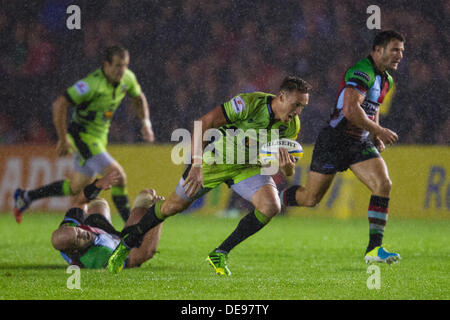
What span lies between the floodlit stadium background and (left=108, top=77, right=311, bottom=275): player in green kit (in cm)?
592

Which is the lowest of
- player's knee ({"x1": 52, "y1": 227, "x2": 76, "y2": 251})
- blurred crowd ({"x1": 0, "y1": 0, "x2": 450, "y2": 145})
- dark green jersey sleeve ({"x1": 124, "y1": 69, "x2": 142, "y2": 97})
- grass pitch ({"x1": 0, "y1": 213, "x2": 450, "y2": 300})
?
grass pitch ({"x1": 0, "y1": 213, "x2": 450, "y2": 300})

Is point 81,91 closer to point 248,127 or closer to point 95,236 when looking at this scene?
point 95,236

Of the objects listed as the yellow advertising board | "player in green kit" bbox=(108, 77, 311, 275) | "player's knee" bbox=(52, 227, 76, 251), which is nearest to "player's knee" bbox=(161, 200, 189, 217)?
"player in green kit" bbox=(108, 77, 311, 275)

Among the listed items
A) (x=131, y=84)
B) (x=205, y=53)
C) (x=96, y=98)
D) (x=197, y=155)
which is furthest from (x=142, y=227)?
(x=205, y=53)

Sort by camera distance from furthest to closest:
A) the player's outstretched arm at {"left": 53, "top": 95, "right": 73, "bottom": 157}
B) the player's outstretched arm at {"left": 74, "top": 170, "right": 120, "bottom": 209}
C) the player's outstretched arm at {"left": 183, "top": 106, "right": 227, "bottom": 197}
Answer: the player's outstretched arm at {"left": 53, "top": 95, "right": 73, "bottom": 157} → the player's outstretched arm at {"left": 74, "top": 170, "right": 120, "bottom": 209} → the player's outstretched arm at {"left": 183, "top": 106, "right": 227, "bottom": 197}

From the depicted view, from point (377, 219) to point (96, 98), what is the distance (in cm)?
354

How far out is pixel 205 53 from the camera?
14359mm

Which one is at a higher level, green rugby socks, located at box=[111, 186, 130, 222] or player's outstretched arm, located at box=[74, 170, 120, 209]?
player's outstretched arm, located at box=[74, 170, 120, 209]

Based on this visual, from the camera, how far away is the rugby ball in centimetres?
574

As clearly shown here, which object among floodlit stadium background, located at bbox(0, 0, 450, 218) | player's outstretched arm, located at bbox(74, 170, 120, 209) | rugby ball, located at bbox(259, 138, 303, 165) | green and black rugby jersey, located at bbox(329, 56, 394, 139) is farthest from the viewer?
floodlit stadium background, located at bbox(0, 0, 450, 218)

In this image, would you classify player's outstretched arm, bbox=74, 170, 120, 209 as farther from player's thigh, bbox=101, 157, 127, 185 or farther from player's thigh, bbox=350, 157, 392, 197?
player's thigh, bbox=350, 157, 392, 197

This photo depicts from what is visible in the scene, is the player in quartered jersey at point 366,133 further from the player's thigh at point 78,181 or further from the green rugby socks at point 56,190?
the green rugby socks at point 56,190

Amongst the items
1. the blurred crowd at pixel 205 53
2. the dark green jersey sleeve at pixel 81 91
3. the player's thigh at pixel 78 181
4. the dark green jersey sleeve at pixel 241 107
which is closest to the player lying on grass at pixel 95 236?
the dark green jersey sleeve at pixel 241 107

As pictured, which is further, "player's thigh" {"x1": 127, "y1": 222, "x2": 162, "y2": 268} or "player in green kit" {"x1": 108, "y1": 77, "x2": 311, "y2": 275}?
"player's thigh" {"x1": 127, "y1": 222, "x2": 162, "y2": 268}
